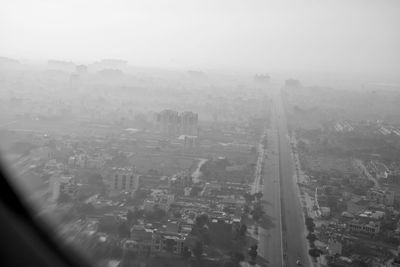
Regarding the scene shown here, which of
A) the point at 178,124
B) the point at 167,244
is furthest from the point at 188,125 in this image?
the point at 167,244

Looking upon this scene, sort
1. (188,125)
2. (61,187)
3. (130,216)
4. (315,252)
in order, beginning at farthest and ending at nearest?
(188,125)
(61,187)
(130,216)
(315,252)

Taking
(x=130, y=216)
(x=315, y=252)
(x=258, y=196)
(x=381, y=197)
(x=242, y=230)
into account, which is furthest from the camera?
(x=381, y=197)

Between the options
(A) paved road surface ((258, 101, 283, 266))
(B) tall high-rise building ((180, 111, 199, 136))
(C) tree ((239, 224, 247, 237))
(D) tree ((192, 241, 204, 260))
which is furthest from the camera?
(B) tall high-rise building ((180, 111, 199, 136))

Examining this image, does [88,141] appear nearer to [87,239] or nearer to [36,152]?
[36,152]

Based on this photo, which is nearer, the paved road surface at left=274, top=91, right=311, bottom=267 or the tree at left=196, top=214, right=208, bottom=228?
the paved road surface at left=274, top=91, right=311, bottom=267

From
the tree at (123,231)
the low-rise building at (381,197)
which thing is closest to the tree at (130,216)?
the tree at (123,231)

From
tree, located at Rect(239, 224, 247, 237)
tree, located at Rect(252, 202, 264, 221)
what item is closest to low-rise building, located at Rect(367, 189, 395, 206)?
tree, located at Rect(252, 202, 264, 221)

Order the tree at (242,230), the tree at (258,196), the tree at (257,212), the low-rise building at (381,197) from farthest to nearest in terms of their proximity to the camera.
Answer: the low-rise building at (381,197) → the tree at (258,196) → the tree at (257,212) → the tree at (242,230)

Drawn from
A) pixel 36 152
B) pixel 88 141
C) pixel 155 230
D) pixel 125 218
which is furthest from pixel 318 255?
pixel 88 141

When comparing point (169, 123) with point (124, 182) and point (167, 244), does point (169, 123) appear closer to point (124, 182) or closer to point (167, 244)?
point (124, 182)

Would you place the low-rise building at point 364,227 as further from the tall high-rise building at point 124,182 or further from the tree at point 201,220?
the tall high-rise building at point 124,182

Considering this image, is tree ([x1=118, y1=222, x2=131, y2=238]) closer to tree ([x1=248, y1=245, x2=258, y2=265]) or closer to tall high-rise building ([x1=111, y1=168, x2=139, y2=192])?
tree ([x1=248, y1=245, x2=258, y2=265])
